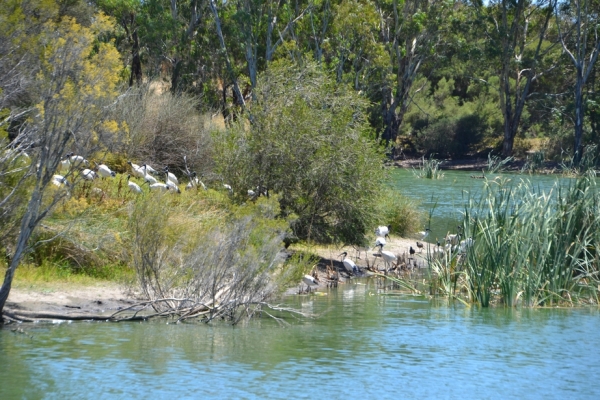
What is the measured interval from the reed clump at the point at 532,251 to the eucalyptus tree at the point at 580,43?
40039 mm

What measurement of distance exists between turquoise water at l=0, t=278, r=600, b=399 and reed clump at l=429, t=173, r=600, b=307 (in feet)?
2.45

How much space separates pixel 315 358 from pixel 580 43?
2065 inches

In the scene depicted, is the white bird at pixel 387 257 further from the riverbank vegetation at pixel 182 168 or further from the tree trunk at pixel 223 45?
the tree trunk at pixel 223 45

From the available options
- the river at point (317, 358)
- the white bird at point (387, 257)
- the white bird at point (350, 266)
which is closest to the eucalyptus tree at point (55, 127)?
the river at point (317, 358)

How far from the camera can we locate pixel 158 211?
14906mm

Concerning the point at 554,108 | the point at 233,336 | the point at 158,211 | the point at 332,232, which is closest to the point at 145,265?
the point at 158,211

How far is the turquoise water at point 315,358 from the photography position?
36.4 feet

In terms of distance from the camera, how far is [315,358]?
12.7 metres

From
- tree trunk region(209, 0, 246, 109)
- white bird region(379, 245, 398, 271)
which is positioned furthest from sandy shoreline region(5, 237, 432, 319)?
tree trunk region(209, 0, 246, 109)

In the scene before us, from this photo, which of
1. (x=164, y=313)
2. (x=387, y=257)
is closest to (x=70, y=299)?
(x=164, y=313)

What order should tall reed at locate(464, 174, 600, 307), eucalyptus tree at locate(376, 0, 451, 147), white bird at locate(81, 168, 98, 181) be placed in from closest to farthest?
tall reed at locate(464, 174, 600, 307), white bird at locate(81, 168, 98, 181), eucalyptus tree at locate(376, 0, 451, 147)

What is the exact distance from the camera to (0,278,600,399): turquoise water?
36.4ft

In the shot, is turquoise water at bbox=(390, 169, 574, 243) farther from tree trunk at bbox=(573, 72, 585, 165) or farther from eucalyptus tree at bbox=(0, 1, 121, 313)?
eucalyptus tree at bbox=(0, 1, 121, 313)

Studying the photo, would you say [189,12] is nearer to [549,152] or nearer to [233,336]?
[549,152]
